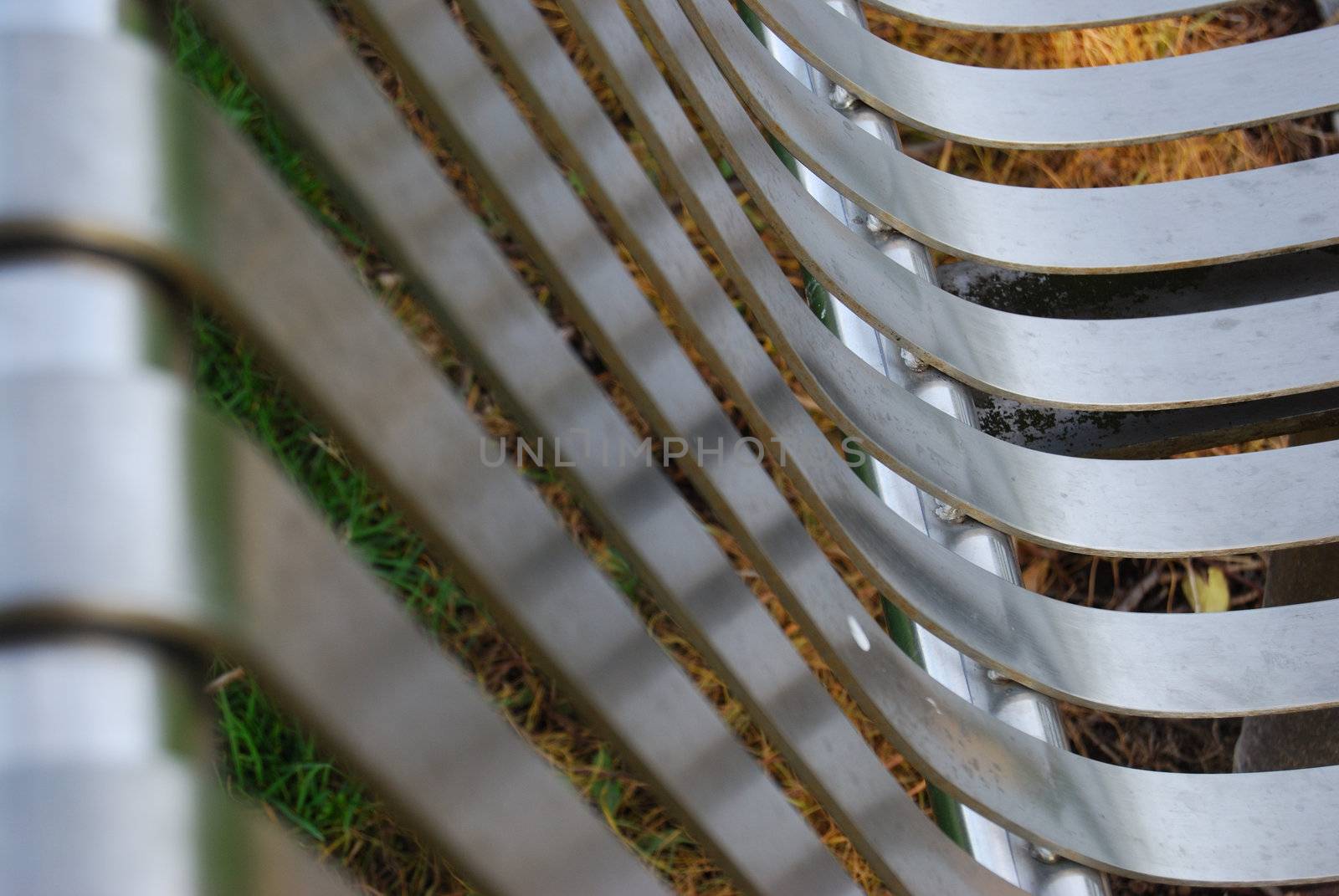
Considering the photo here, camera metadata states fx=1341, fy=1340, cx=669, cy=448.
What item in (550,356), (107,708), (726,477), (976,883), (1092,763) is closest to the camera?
(107,708)

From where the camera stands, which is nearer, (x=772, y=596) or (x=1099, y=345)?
(x=1099, y=345)

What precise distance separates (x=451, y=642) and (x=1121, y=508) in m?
1.04

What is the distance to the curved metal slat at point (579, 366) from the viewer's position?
0.52 meters

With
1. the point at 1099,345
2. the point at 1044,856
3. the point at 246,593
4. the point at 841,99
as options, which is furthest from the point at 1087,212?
the point at 246,593

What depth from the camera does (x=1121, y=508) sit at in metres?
1.24

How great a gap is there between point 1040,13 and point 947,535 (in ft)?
2.26

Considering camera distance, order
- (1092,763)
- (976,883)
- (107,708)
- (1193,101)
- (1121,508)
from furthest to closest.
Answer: (1193,101)
(1121,508)
(1092,763)
(976,883)
(107,708)

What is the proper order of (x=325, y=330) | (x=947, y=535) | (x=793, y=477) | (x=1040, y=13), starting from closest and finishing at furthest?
1. (x=325, y=330)
2. (x=793, y=477)
3. (x=947, y=535)
4. (x=1040, y=13)

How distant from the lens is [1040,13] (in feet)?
5.07

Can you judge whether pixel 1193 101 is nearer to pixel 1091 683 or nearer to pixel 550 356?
pixel 1091 683

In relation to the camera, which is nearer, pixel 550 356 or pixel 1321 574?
pixel 550 356

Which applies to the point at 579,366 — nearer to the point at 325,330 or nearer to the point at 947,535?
→ the point at 325,330

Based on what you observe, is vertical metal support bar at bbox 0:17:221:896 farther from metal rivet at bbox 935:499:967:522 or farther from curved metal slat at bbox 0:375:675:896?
metal rivet at bbox 935:499:967:522

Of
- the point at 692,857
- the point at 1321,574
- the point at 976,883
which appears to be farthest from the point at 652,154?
the point at 692,857
